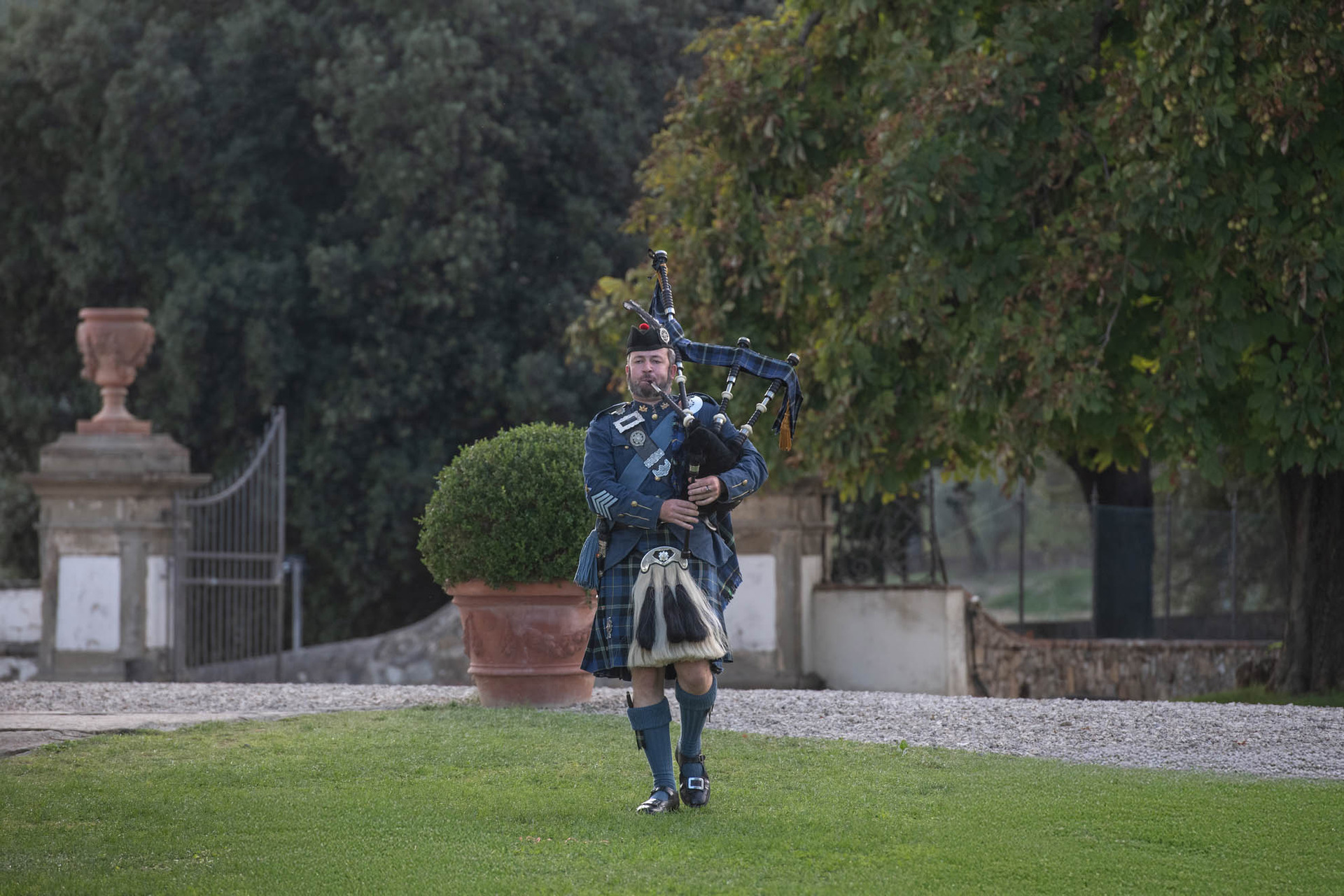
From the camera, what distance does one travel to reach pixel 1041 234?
38.8 feet

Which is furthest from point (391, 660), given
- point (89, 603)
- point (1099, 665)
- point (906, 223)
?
point (1099, 665)

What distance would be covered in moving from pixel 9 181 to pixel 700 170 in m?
10.6

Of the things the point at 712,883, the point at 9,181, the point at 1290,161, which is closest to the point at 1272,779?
the point at 712,883

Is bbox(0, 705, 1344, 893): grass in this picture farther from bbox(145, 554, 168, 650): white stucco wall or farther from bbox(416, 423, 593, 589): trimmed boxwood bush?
bbox(145, 554, 168, 650): white stucco wall

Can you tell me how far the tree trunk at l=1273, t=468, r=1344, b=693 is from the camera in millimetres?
12516

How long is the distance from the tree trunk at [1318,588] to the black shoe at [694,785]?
8071 millimetres

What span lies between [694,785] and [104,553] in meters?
9.83

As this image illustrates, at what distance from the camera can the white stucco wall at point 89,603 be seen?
565 inches

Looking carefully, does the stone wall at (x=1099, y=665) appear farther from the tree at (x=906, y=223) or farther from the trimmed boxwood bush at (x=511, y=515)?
the trimmed boxwood bush at (x=511, y=515)

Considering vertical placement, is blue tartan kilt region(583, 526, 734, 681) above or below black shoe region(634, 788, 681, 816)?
above

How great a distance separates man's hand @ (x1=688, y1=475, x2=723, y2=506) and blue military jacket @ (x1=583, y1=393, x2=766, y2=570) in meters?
0.04

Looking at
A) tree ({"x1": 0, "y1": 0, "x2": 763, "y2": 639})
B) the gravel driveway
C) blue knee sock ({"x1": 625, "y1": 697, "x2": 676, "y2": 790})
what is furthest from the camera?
tree ({"x1": 0, "y1": 0, "x2": 763, "y2": 639})

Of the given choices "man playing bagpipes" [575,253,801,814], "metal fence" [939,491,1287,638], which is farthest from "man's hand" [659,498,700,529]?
"metal fence" [939,491,1287,638]

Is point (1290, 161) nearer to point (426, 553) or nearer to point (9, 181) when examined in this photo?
point (426, 553)
